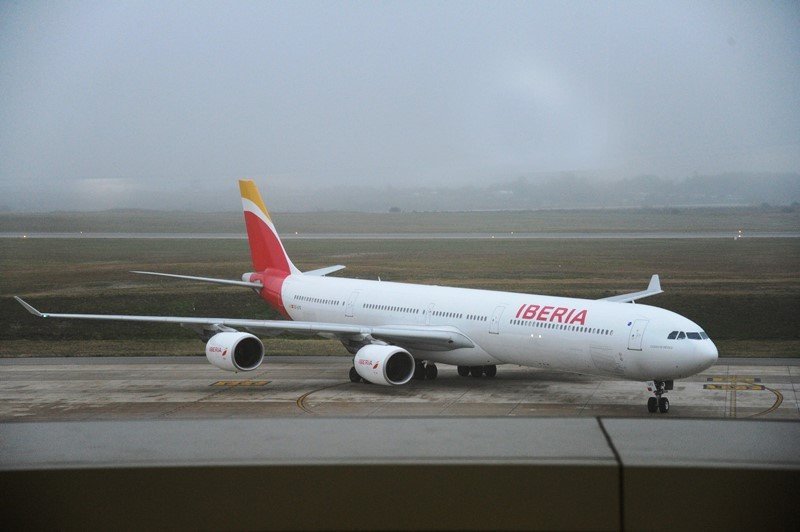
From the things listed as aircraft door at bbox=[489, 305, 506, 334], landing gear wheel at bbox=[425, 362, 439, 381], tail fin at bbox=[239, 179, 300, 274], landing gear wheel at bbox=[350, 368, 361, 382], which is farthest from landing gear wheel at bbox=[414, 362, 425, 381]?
tail fin at bbox=[239, 179, 300, 274]

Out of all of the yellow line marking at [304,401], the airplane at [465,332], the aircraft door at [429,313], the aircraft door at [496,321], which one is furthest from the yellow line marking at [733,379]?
the yellow line marking at [304,401]

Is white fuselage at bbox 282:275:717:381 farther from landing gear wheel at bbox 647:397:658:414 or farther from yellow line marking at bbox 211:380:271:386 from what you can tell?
yellow line marking at bbox 211:380:271:386

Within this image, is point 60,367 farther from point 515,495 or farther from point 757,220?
point 757,220

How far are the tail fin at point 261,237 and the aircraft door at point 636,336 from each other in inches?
596

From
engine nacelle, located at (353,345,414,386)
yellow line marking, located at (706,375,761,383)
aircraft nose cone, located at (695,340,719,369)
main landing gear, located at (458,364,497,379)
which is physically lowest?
yellow line marking, located at (706,375,761,383)

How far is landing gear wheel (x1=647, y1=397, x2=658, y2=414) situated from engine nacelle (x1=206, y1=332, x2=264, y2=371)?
10.4 metres

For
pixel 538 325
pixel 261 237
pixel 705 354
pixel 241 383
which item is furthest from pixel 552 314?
pixel 261 237

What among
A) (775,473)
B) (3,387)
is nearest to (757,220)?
(3,387)

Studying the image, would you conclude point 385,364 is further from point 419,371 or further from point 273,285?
point 273,285

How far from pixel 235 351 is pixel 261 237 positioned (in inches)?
Answer: 339

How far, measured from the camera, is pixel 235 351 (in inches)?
980

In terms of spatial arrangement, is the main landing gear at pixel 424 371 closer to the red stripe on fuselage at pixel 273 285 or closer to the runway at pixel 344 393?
the runway at pixel 344 393

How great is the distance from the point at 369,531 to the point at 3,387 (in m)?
25.0

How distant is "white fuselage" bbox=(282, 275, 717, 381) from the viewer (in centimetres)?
Answer: 1995
